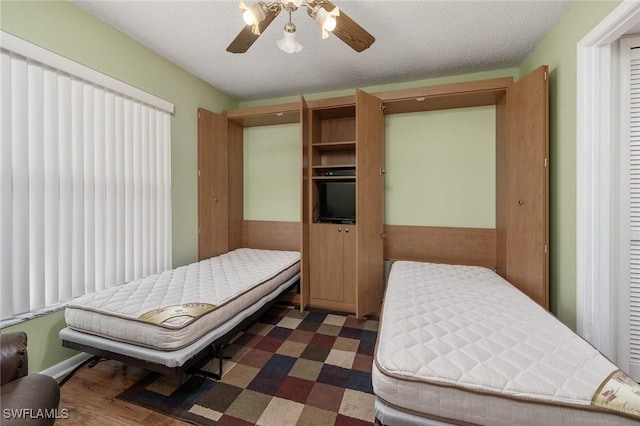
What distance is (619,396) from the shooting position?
86cm


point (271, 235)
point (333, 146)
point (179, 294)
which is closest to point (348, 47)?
point (333, 146)

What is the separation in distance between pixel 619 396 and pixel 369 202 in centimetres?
198

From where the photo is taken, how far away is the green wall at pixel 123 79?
64.9 inches

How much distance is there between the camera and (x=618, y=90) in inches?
63.7

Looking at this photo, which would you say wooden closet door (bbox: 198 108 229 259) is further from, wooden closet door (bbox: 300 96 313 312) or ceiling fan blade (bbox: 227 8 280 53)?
ceiling fan blade (bbox: 227 8 280 53)

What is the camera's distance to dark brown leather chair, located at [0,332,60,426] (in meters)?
0.90

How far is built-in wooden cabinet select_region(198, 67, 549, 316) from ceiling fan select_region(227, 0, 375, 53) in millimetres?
907

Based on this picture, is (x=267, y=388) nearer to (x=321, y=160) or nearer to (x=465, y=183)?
(x=321, y=160)

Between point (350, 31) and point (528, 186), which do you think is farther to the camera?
point (528, 186)

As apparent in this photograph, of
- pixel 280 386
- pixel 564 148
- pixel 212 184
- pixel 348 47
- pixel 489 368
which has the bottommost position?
pixel 280 386

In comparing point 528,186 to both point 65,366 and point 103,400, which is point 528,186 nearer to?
point 103,400

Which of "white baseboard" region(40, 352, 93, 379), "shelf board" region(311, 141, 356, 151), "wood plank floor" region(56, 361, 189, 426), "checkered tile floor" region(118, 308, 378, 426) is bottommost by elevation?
"checkered tile floor" region(118, 308, 378, 426)

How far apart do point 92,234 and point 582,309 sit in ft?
11.3

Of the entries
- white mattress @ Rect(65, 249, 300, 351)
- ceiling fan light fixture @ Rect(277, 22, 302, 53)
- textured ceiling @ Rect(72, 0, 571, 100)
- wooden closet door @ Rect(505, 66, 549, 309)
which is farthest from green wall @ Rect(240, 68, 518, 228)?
ceiling fan light fixture @ Rect(277, 22, 302, 53)
